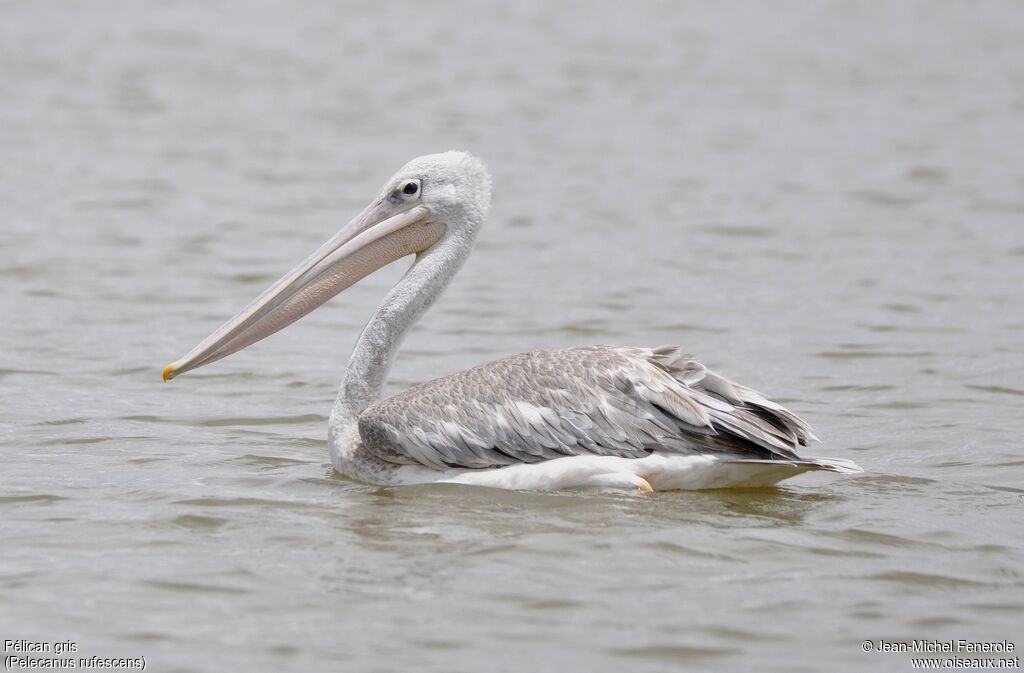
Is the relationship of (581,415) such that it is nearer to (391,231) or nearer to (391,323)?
(391,323)

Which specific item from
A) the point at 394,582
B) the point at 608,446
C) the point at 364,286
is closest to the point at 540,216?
the point at 364,286

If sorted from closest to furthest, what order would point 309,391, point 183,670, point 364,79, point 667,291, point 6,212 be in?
point 183,670 → point 309,391 → point 667,291 → point 6,212 → point 364,79

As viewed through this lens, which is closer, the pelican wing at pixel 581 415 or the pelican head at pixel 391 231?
the pelican wing at pixel 581 415

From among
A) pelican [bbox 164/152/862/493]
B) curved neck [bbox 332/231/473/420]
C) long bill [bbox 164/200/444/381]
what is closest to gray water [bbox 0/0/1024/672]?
pelican [bbox 164/152/862/493]

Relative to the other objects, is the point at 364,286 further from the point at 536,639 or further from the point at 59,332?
the point at 536,639

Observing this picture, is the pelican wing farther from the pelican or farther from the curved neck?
the curved neck

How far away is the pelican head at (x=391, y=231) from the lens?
6.66 meters

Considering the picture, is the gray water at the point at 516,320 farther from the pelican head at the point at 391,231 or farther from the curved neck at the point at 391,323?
the pelican head at the point at 391,231

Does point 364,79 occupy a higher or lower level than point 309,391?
higher

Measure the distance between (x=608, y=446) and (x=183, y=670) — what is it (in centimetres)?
215

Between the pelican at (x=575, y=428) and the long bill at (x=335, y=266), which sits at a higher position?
the long bill at (x=335, y=266)

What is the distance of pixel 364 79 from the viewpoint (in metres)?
19.5

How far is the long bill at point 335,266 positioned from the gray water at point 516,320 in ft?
1.86

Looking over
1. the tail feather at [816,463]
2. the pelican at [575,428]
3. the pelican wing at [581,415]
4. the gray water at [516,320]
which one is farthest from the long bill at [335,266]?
the tail feather at [816,463]
